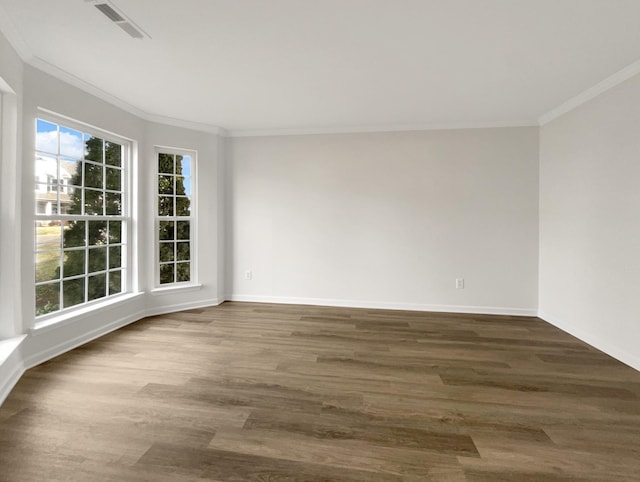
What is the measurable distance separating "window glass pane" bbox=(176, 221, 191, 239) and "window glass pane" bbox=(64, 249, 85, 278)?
47.5 inches

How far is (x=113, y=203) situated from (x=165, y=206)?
64cm

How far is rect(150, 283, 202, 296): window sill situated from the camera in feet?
13.1

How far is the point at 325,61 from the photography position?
2.52 metres

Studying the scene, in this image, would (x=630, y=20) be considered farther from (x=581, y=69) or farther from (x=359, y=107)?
(x=359, y=107)

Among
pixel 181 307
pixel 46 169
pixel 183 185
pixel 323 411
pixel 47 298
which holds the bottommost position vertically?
pixel 323 411

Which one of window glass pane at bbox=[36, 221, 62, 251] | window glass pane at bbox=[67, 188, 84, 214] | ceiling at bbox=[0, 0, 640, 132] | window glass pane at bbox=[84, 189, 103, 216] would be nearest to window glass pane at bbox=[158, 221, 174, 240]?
window glass pane at bbox=[84, 189, 103, 216]

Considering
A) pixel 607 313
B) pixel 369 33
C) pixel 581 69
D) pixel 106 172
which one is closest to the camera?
pixel 369 33

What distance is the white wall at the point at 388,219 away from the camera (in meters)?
4.05

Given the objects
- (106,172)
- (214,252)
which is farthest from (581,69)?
(106,172)

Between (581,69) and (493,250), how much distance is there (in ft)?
7.19

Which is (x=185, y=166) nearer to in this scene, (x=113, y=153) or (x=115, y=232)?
(x=113, y=153)

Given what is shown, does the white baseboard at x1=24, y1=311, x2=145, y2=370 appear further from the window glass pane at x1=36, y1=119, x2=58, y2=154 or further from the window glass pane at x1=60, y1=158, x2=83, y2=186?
the window glass pane at x1=36, y1=119, x2=58, y2=154

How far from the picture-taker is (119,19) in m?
2.02

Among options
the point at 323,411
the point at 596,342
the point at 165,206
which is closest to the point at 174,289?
the point at 165,206
